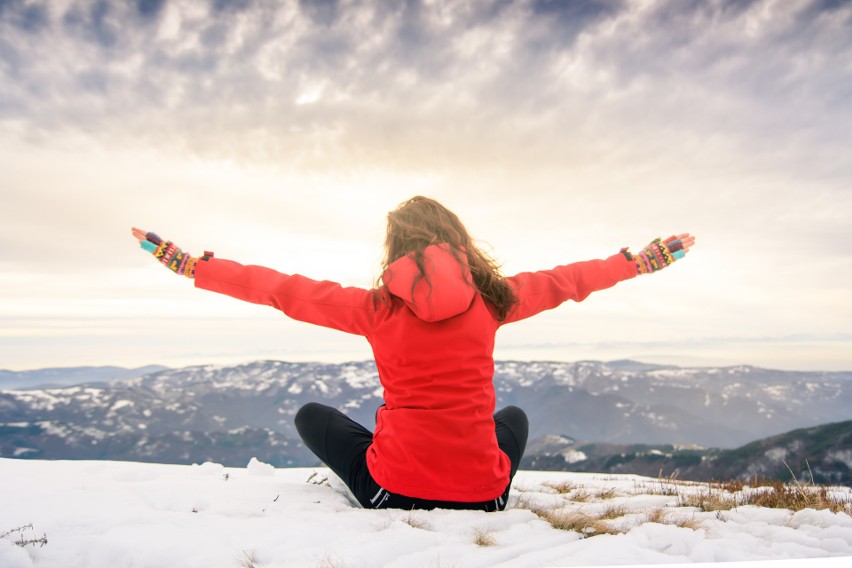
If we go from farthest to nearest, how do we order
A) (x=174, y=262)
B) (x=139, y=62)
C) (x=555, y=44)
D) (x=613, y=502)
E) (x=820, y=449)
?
(x=820, y=449) → (x=555, y=44) → (x=139, y=62) → (x=613, y=502) → (x=174, y=262)

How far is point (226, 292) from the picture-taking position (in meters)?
4.65

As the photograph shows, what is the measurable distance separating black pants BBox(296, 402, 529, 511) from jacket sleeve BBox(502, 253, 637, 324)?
1.40 m

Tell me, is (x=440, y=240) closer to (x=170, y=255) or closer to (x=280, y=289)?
(x=280, y=289)

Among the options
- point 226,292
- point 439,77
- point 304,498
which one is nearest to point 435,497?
point 304,498

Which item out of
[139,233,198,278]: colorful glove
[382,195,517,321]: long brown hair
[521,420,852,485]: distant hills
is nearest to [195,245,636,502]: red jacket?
[382,195,517,321]: long brown hair

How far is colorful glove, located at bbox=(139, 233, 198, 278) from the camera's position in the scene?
4.84 metres

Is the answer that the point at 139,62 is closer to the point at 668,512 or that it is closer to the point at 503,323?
the point at 503,323

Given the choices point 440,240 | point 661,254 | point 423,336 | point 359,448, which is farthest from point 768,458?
point 423,336

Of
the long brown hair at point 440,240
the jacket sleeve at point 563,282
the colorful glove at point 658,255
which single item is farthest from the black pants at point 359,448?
the colorful glove at point 658,255

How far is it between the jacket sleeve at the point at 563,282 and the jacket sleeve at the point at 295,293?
137 centimetres

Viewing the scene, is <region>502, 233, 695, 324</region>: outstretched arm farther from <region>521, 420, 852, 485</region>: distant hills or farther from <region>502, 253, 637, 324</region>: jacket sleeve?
<region>521, 420, 852, 485</region>: distant hills

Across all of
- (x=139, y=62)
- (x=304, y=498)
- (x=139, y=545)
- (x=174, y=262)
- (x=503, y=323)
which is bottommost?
(x=304, y=498)

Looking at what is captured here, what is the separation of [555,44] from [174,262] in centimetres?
617

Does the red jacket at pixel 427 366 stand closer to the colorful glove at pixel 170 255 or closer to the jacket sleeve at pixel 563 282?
the jacket sleeve at pixel 563 282
